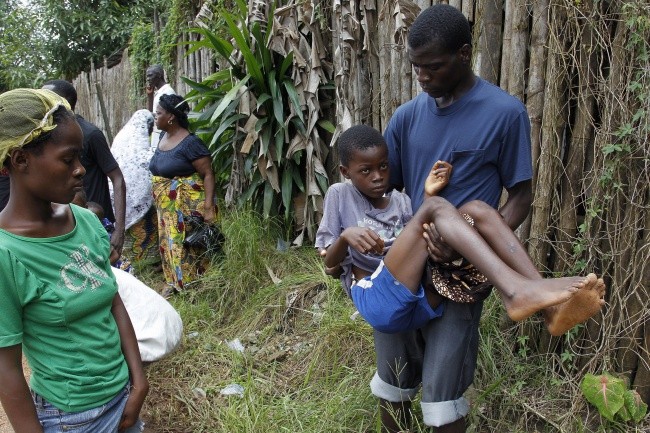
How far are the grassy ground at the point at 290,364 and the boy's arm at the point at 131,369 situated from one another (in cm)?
124

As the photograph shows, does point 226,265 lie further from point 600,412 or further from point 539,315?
point 600,412

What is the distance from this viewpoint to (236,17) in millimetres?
5309

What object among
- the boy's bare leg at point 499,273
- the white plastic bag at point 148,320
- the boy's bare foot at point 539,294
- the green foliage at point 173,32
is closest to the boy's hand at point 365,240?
the boy's bare leg at point 499,273

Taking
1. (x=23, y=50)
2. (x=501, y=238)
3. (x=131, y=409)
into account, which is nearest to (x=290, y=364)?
(x=131, y=409)

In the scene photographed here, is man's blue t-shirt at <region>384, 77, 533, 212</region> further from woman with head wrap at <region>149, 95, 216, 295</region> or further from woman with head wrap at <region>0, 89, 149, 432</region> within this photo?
woman with head wrap at <region>149, 95, 216, 295</region>

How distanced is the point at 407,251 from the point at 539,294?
47cm

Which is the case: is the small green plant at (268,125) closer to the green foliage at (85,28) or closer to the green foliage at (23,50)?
the green foliage at (85,28)

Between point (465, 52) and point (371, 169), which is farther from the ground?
point (465, 52)

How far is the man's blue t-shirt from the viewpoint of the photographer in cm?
219

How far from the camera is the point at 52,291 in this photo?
5.81 feet

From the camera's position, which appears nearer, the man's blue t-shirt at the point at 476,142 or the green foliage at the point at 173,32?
the man's blue t-shirt at the point at 476,142

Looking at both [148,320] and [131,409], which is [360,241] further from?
[148,320]

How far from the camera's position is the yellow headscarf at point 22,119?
5.62 ft

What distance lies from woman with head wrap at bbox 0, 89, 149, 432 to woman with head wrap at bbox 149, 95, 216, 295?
3087 millimetres
